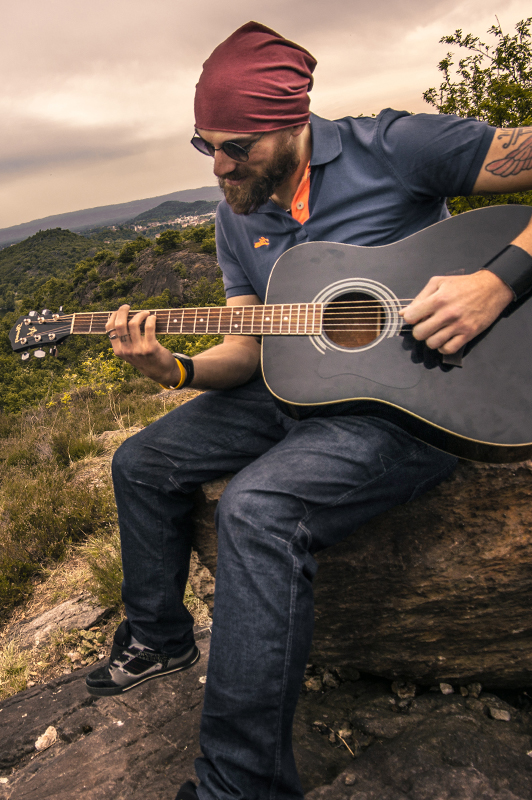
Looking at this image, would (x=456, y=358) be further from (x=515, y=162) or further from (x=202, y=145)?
(x=202, y=145)

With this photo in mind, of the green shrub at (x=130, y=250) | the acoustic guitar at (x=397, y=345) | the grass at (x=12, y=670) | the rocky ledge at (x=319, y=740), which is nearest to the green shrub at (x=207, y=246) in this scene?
the green shrub at (x=130, y=250)

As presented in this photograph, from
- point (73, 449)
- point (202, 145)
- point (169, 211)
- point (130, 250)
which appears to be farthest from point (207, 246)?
point (169, 211)

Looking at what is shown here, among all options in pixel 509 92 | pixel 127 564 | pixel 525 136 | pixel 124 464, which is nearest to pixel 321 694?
pixel 127 564

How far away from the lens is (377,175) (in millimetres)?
2010

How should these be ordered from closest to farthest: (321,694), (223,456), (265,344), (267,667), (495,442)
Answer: (267,667) → (495,442) → (265,344) → (223,456) → (321,694)

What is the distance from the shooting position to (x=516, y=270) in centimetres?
163

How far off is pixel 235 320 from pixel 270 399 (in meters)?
0.39

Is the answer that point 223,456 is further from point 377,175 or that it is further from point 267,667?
point 377,175

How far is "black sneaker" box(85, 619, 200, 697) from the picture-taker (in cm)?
197

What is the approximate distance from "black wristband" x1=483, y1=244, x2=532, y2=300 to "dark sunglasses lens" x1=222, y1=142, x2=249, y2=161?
1.11 metres

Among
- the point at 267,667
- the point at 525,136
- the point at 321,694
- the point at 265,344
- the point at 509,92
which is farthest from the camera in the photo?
the point at 509,92

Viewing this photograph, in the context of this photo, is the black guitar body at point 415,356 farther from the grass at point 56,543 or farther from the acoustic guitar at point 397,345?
the grass at point 56,543

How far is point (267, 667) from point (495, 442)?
37.5 inches

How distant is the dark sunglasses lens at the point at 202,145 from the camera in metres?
2.12
